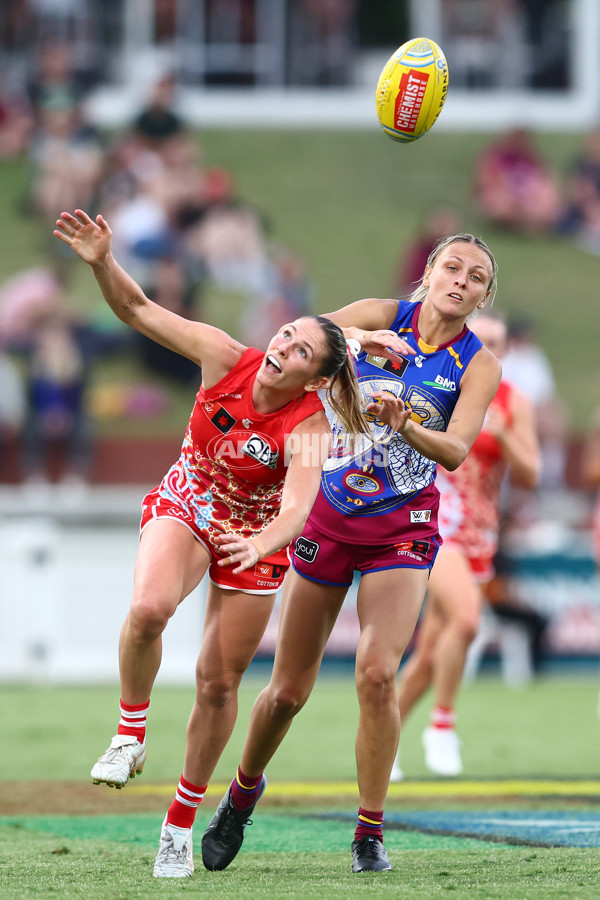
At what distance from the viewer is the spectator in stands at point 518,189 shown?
67.1ft

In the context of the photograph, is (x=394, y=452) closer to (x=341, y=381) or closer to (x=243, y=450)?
(x=341, y=381)

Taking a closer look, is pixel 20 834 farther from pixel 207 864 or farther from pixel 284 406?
pixel 284 406

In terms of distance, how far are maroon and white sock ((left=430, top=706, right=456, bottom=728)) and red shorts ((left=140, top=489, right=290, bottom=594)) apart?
306cm

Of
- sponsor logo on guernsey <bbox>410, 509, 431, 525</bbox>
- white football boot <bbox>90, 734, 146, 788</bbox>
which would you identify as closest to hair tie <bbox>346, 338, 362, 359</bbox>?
sponsor logo on guernsey <bbox>410, 509, 431, 525</bbox>

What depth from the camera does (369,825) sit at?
5012 mm

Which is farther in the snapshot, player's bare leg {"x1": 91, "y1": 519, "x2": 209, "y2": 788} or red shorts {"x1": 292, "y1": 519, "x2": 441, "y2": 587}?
red shorts {"x1": 292, "y1": 519, "x2": 441, "y2": 587}

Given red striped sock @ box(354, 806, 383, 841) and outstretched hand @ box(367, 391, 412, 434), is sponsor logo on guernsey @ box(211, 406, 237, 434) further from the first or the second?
red striped sock @ box(354, 806, 383, 841)

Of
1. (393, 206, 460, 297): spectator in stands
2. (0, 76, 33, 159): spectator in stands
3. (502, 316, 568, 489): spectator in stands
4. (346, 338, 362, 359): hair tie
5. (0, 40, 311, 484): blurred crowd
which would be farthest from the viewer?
(0, 76, 33, 159): spectator in stands

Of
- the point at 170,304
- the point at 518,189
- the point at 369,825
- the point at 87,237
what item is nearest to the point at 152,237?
the point at 170,304

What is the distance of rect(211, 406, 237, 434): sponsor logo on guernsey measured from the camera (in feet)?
16.7

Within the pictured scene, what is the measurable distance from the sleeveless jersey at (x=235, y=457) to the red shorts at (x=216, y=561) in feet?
0.06

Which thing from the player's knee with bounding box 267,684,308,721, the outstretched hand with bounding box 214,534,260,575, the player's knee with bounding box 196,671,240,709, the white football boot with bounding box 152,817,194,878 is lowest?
the white football boot with bounding box 152,817,194,878

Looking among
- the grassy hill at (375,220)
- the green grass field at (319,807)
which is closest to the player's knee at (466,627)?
the green grass field at (319,807)

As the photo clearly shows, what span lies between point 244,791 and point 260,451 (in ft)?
4.54
